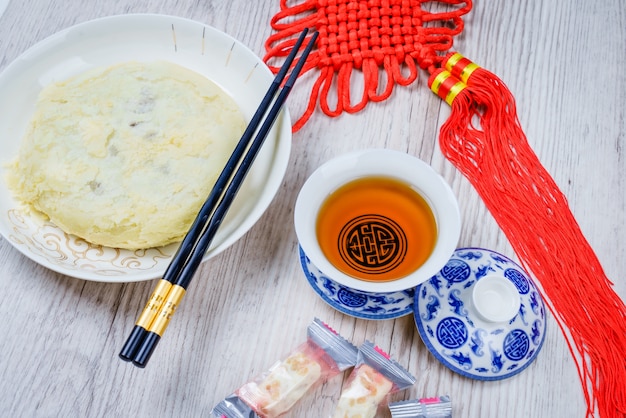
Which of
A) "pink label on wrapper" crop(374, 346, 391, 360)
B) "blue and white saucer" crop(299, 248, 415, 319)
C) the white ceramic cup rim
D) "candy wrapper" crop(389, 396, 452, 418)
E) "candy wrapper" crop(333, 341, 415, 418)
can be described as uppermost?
the white ceramic cup rim

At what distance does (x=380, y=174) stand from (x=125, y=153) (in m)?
0.40

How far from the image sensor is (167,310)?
0.73 metres

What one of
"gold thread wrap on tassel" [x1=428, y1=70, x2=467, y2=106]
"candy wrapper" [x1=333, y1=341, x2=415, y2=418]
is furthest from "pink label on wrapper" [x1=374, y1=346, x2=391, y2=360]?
"gold thread wrap on tassel" [x1=428, y1=70, x2=467, y2=106]

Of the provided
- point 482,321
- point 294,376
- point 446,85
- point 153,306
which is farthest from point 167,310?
point 446,85

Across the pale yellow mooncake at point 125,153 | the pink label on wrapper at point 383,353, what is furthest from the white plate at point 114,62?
the pink label on wrapper at point 383,353

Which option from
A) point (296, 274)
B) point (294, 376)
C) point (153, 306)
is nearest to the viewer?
point (153, 306)

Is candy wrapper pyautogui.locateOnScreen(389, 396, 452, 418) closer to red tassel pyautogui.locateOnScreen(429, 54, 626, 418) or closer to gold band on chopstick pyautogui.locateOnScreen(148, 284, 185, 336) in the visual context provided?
red tassel pyautogui.locateOnScreen(429, 54, 626, 418)

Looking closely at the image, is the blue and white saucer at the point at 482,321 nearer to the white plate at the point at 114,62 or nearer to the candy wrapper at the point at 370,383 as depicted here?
the candy wrapper at the point at 370,383

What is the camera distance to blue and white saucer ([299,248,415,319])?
85 centimetres

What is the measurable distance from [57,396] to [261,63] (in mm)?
638

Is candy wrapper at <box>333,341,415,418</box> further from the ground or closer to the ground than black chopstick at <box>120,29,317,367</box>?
closer to the ground

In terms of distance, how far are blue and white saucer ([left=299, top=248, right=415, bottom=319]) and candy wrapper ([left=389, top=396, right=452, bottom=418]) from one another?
5.2 inches

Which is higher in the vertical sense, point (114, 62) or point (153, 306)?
point (114, 62)

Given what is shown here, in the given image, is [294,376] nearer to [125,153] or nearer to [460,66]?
[125,153]
